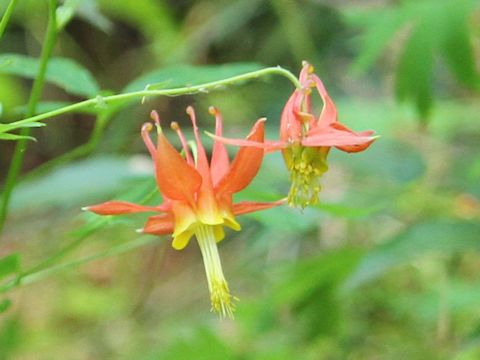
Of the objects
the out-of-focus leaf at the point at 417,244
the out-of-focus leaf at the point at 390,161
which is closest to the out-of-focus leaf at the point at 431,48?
the out-of-focus leaf at the point at 390,161

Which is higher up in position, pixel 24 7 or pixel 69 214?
pixel 24 7

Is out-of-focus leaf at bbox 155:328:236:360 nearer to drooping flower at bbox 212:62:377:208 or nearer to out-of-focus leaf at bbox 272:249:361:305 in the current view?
out-of-focus leaf at bbox 272:249:361:305

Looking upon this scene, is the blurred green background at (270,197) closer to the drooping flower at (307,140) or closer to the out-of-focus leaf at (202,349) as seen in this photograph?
the out-of-focus leaf at (202,349)

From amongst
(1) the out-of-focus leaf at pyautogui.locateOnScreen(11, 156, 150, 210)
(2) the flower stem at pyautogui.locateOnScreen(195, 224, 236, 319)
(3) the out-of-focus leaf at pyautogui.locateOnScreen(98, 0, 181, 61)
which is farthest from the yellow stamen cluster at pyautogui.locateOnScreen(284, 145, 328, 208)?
(3) the out-of-focus leaf at pyautogui.locateOnScreen(98, 0, 181, 61)

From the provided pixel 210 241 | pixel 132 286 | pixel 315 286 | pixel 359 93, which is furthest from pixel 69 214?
pixel 210 241

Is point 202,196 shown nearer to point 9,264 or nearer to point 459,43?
point 9,264

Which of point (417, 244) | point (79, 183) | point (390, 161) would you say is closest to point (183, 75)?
point (417, 244)

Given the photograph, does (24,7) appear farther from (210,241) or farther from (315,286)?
(210,241)
